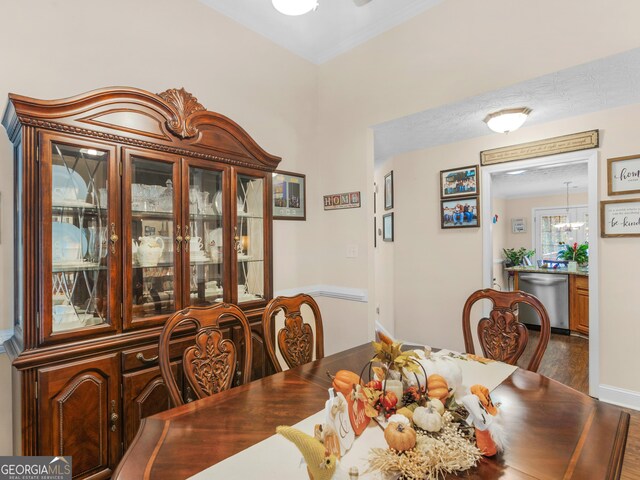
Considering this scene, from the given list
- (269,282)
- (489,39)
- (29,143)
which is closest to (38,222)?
(29,143)

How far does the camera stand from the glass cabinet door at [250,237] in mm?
2221

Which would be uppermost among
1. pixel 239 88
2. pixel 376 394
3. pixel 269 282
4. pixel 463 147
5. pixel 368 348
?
pixel 239 88

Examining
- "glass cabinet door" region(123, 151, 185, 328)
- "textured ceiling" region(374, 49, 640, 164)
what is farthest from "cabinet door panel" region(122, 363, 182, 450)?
"textured ceiling" region(374, 49, 640, 164)

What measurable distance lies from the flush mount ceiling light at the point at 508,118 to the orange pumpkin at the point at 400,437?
2.60 m

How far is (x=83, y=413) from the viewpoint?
4.86ft

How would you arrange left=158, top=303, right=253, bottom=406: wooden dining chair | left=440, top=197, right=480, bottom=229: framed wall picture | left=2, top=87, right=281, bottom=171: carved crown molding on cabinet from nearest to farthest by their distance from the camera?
left=158, top=303, right=253, bottom=406: wooden dining chair < left=2, top=87, right=281, bottom=171: carved crown molding on cabinet < left=440, top=197, right=480, bottom=229: framed wall picture

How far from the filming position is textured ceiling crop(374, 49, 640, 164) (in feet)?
6.63

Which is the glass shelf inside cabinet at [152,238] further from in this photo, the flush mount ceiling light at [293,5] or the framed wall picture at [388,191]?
the framed wall picture at [388,191]

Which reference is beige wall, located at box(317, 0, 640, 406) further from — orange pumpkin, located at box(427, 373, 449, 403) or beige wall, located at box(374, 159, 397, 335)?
orange pumpkin, located at box(427, 373, 449, 403)

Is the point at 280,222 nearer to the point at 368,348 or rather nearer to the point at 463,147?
the point at 368,348

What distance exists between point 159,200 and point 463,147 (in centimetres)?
307

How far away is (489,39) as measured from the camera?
2186 mm

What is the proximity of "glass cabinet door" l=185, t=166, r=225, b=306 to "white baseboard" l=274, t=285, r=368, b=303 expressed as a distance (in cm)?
81

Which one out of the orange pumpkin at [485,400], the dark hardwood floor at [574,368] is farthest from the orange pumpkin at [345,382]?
the dark hardwood floor at [574,368]
